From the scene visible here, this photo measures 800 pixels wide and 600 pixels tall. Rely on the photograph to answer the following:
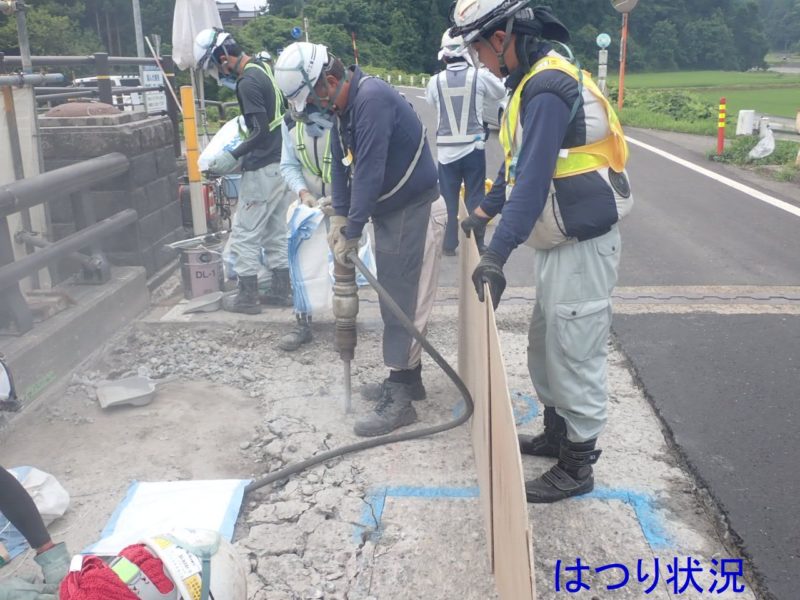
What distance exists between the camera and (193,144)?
23.3 ft

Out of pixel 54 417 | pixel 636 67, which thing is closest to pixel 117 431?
pixel 54 417

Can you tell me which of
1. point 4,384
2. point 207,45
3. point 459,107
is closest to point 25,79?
point 207,45

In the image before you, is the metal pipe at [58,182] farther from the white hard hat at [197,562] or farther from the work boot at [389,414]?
the white hard hat at [197,562]

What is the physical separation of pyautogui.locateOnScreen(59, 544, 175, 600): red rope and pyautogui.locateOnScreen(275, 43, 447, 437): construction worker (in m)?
2.37

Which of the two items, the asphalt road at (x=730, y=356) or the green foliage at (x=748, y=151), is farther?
the green foliage at (x=748, y=151)

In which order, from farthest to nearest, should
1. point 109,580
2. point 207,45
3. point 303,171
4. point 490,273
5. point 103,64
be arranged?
1. point 103,64
2. point 207,45
3. point 303,171
4. point 490,273
5. point 109,580

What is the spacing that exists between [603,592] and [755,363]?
266 cm

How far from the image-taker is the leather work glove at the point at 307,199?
522cm

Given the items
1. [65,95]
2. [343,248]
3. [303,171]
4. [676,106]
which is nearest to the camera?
[343,248]

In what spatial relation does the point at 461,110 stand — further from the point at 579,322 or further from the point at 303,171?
the point at 579,322

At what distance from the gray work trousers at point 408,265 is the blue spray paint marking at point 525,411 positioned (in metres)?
0.39

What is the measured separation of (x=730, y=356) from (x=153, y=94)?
6.65 m

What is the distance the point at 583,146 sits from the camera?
3.11m

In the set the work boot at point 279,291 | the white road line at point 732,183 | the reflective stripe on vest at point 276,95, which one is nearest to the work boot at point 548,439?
the work boot at point 279,291
